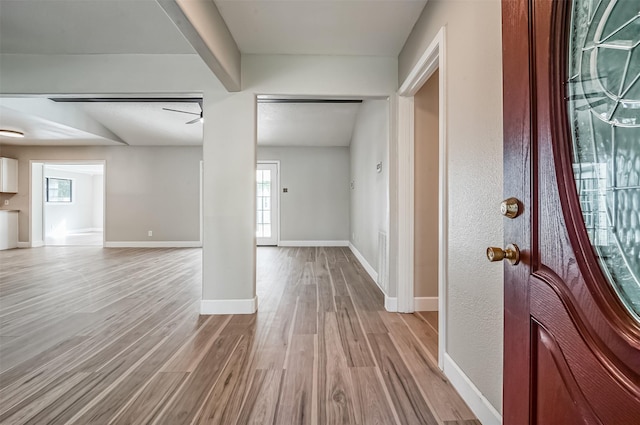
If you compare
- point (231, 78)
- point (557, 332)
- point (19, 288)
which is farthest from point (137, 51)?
point (557, 332)

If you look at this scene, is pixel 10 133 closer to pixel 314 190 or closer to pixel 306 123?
pixel 306 123

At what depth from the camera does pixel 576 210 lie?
616 mm

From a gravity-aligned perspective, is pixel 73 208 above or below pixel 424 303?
above

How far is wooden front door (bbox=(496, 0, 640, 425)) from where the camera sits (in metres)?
0.53

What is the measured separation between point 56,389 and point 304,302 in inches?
75.2

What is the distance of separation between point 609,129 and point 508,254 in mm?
354

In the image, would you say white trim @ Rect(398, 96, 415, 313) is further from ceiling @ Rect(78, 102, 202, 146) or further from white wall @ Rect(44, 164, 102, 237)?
white wall @ Rect(44, 164, 102, 237)

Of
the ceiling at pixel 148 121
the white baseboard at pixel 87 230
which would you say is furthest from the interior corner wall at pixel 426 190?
the white baseboard at pixel 87 230

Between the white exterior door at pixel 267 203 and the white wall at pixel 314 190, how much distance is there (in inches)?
6.0

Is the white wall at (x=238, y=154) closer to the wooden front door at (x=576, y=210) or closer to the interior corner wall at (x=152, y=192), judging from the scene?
the wooden front door at (x=576, y=210)

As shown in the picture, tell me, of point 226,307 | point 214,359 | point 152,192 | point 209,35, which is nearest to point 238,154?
point 209,35

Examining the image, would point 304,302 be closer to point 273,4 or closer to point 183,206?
point 273,4

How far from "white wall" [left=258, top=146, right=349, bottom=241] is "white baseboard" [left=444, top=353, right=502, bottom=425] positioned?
5408mm

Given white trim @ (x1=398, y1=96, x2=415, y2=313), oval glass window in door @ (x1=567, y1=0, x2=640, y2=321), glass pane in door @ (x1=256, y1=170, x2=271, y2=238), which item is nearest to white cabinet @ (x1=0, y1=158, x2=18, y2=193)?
glass pane in door @ (x1=256, y1=170, x2=271, y2=238)
